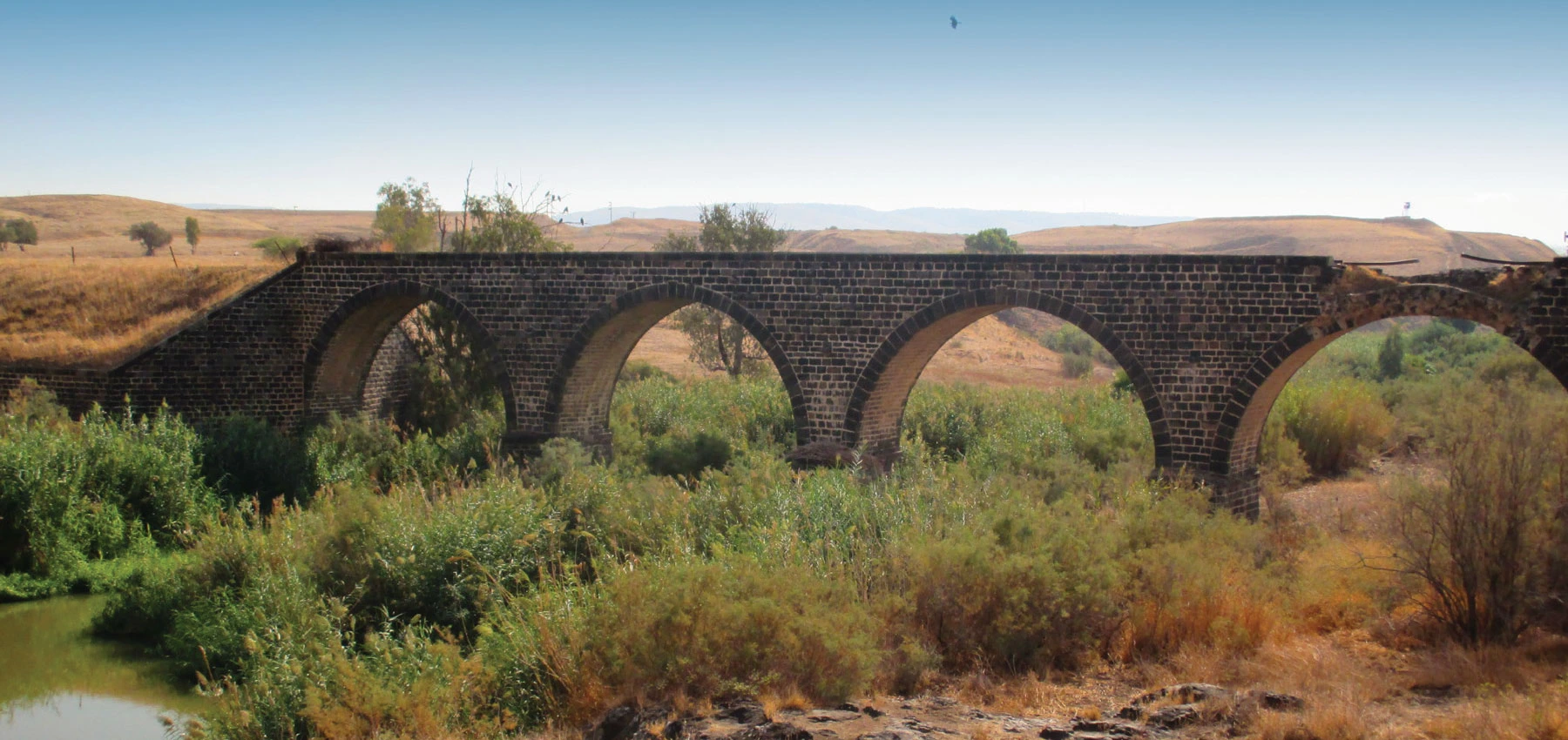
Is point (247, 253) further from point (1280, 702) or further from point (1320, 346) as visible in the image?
point (1280, 702)

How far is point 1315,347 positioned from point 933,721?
7729 mm

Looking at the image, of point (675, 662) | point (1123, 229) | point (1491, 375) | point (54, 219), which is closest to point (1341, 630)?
point (675, 662)

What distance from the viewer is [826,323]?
51.1ft

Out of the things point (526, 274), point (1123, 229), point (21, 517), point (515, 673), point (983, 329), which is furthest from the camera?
point (1123, 229)

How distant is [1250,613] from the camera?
31.9ft

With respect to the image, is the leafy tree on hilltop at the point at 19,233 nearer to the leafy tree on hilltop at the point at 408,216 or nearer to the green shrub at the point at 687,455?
the leafy tree on hilltop at the point at 408,216

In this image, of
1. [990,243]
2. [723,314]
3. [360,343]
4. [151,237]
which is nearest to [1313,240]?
[990,243]

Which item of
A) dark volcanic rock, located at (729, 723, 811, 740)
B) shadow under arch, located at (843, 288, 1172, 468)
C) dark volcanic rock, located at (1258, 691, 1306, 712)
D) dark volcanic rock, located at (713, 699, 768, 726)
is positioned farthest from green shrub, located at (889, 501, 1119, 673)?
shadow under arch, located at (843, 288, 1172, 468)

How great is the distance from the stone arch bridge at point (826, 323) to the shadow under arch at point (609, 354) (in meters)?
0.03

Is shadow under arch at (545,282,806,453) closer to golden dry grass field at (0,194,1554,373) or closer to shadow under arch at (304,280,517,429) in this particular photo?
shadow under arch at (304,280,517,429)

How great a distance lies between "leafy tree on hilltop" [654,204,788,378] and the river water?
17.4 metres

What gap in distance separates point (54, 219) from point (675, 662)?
5728 cm

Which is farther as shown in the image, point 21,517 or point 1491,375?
point 1491,375

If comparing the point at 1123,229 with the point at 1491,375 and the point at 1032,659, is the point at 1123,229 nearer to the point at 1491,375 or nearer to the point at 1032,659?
the point at 1491,375
